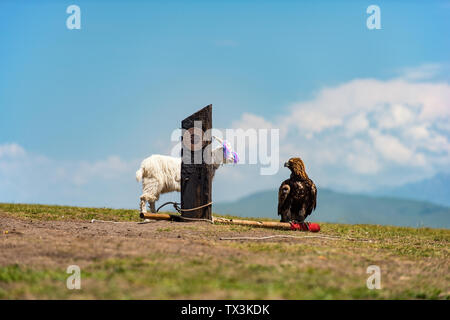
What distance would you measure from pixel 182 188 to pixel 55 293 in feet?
25.0

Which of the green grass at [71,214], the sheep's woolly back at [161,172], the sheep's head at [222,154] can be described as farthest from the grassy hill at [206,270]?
the green grass at [71,214]

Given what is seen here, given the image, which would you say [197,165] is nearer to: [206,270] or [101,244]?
[101,244]

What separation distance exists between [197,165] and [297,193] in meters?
2.69

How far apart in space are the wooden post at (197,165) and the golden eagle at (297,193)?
195 cm

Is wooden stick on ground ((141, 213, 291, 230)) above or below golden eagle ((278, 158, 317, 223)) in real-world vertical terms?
below

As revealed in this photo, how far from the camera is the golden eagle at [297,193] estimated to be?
41.1 feet

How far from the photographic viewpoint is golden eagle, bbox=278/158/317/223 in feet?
41.1

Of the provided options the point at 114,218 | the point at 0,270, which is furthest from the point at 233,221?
the point at 0,270

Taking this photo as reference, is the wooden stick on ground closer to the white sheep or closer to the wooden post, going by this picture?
the wooden post

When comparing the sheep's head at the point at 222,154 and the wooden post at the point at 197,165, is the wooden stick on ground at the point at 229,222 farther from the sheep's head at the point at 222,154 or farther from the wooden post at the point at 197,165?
the sheep's head at the point at 222,154

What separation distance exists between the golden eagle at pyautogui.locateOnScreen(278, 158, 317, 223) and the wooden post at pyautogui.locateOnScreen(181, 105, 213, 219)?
6.40ft

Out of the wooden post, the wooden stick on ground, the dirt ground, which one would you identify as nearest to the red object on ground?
the wooden stick on ground

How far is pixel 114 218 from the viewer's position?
14.4 meters
